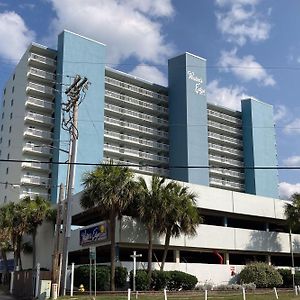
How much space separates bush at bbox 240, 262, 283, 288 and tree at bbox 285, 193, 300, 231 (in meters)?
Result: 5.55

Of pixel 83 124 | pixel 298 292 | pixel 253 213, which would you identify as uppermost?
pixel 83 124

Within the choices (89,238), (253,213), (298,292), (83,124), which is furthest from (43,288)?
(83,124)

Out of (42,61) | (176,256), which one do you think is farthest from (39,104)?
(176,256)

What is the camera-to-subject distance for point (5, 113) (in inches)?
3676

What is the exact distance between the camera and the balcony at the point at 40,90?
83562 mm

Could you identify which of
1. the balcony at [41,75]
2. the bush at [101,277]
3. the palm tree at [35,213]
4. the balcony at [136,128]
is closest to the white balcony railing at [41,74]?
the balcony at [41,75]

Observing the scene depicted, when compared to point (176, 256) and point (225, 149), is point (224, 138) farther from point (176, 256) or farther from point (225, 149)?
point (176, 256)

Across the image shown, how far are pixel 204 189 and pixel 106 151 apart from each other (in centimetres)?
4554

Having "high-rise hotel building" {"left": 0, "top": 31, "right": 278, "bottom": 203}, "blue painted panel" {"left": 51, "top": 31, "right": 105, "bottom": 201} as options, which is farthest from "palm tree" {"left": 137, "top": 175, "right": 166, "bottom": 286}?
"blue painted panel" {"left": 51, "top": 31, "right": 105, "bottom": 201}

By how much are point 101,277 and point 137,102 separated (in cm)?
6288

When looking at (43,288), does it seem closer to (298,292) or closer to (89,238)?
(89,238)

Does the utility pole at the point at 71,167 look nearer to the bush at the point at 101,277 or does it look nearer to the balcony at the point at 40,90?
the bush at the point at 101,277

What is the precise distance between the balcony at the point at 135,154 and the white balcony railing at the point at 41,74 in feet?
47.0

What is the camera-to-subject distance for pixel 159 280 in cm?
3772
